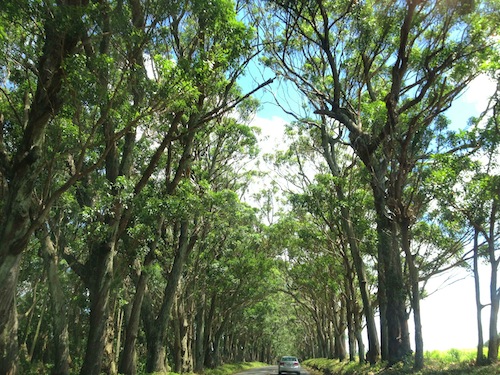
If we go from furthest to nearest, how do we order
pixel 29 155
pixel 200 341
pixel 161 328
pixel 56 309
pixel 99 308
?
pixel 200 341
pixel 161 328
pixel 56 309
pixel 99 308
pixel 29 155

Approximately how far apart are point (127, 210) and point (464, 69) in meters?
9.16

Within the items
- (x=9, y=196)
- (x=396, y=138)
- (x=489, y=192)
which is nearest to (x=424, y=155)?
(x=396, y=138)

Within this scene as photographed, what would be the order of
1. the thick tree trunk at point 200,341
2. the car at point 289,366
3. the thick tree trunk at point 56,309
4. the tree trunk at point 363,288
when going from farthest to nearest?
the car at point 289,366, the thick tree trunk at point 200,341, the tree trunk at point 363,288, the thick tree trunk at point 56,309

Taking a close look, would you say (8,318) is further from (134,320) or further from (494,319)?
(494,319)

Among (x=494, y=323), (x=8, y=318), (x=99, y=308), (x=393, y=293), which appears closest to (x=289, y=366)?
(x=393, y=293)

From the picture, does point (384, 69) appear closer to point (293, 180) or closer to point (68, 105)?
point (293, 180)

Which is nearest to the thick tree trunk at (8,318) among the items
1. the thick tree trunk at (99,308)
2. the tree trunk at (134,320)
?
the thick tree trunk at (99,308)

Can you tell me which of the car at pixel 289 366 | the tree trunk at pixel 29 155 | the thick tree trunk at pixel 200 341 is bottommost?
the car at pixel 289 366

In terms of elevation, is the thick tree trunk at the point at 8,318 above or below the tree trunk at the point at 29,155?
below

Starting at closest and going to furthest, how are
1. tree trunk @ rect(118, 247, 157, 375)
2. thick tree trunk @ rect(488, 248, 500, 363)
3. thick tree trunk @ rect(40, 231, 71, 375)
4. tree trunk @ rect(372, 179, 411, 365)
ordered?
thick tree trunk @ rect(488, 248, 500, 363) < thick tree trunk @ rect(40, 231, 71, 375) < tree trunk @ rect(372, 179, 411, 365) < tree trunk @ rect(118, 247, 157, 375)

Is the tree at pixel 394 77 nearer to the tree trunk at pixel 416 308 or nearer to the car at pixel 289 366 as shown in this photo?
the tree trunk at pixel 416 308

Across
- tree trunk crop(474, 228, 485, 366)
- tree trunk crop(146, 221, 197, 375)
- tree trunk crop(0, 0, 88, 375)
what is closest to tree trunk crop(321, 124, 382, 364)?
tree trunk crop(474, 228, 485, 366)

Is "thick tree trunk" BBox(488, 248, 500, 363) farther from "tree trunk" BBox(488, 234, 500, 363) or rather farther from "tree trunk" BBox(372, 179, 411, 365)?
"tree trunk" BBox(372, 179, 411, 365)

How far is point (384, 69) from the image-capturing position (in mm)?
14938
